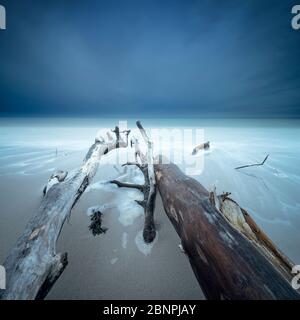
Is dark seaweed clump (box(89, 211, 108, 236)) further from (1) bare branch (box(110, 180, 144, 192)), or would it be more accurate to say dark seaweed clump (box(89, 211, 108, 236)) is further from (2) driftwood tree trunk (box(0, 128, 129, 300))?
(1) bare branch (box(110, 180, 144, 192))

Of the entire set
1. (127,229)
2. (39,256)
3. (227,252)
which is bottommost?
(127,229)

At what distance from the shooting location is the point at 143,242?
200 centimetres

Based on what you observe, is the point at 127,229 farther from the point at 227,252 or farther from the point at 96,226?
the point at 227,252

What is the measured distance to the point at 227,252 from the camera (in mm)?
→ 1181

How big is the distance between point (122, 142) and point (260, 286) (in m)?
4.86

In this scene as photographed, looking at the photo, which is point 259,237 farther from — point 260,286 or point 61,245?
point 61,245

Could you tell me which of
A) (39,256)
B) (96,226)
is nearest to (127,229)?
(96,226)

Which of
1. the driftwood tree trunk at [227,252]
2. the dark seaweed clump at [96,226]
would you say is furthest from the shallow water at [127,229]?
the driftwood tree trunk at [227,252]

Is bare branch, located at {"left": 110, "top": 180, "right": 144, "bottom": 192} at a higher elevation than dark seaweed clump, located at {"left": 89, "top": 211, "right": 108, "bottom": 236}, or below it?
higher

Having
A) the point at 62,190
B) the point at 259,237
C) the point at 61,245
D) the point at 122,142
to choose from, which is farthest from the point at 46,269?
the point at 122,142

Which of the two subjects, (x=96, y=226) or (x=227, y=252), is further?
(x=96, y=226)

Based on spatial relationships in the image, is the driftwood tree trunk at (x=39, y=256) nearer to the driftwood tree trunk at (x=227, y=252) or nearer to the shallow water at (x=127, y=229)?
the shallow water at (x=127, y=229)

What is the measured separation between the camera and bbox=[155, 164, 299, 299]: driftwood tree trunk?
102 cm

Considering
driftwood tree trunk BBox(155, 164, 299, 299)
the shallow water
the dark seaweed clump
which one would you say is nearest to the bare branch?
the shallow water
